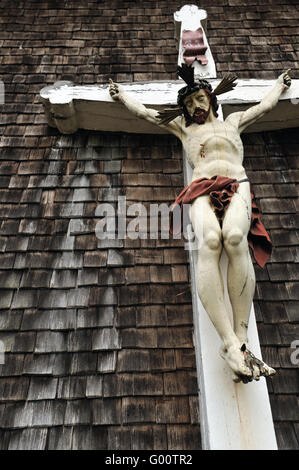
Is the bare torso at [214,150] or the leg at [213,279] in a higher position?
the bare torso at [214,150]

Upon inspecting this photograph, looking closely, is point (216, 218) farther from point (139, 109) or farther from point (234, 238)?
point (139, 109)

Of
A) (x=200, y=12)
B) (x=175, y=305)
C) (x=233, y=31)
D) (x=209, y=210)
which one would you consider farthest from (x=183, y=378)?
(x=233, y=31)

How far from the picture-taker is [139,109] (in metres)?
2.56

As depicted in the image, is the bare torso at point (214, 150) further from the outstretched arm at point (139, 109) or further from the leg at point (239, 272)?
the leg at point (239, 272)

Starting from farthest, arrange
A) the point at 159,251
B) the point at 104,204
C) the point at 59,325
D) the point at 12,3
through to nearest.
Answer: the point at 12,3
the point at 104,204
the point at 159,251
the point at 59,325

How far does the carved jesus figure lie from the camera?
1.77 m

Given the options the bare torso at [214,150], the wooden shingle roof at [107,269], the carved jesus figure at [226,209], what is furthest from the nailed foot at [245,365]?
the bare torso at [214,150]

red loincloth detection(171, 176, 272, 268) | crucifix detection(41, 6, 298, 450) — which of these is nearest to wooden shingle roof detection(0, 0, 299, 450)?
crucifix detection(41, 6, 298, 450)

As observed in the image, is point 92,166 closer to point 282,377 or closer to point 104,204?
point 104,204

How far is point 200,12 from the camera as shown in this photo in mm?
3086

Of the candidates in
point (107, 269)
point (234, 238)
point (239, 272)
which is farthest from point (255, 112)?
point (107, 269)

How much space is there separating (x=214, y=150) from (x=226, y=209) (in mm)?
455

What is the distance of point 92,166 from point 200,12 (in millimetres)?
1485

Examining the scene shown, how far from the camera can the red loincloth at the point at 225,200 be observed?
2.02 meters
